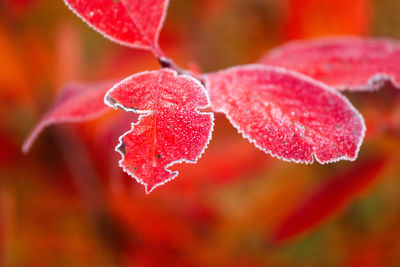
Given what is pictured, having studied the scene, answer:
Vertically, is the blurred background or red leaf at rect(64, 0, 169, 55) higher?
red leaf at rect(64, 0, 169, 55)

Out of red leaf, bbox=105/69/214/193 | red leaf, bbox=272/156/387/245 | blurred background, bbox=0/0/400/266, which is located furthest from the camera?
Result: blurred background, bbox=0/0/400/266

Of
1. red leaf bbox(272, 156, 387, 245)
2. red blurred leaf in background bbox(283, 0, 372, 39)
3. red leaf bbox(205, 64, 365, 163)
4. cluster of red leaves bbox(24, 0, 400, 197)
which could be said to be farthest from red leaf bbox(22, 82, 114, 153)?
red blurred leaf in background bbox(283, 0, 372, 39)

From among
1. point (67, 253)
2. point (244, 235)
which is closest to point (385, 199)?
point (244, 235)

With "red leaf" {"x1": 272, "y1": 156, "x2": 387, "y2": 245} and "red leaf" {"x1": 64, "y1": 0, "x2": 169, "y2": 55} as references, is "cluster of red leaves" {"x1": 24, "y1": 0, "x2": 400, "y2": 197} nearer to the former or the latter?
"red leaf" {"x1": 64, "y1": 0, "x2": 169, "y2": 55}

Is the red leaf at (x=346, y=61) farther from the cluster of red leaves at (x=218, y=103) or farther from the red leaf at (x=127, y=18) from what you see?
the red leaf at (x=127, y=18)

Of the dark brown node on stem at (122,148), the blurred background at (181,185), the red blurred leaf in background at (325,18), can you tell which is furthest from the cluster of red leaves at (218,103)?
the red blurred leaf in background at (325,18)

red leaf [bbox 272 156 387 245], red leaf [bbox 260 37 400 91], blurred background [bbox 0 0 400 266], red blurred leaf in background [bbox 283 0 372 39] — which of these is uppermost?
red leaf [bbox 260 37 400 91]

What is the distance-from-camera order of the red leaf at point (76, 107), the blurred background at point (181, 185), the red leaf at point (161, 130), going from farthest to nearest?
1. the blurred background at point (181, 185)
2. the red leaf at point (76, 107)
3. the red leaf at point (161, 130)

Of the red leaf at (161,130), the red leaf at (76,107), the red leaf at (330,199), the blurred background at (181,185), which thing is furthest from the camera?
the blurred background at (181,185)

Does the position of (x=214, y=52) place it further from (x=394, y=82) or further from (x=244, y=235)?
(x=394, y=82)
